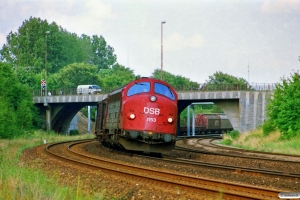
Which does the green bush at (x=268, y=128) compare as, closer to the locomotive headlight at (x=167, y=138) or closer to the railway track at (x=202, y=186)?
the locomotive headlight at (x=167, y=138)

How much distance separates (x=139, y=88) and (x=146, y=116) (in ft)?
4.48

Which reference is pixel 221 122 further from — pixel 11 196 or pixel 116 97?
pixel 11 196

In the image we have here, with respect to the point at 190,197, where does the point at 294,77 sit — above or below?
above

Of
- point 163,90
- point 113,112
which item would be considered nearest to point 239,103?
point 113,112

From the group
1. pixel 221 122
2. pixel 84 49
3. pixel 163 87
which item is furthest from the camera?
pixel 84 49

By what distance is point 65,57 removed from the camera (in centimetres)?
11644

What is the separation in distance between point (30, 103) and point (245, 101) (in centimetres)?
2457

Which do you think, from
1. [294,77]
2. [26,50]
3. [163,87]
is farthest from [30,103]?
[26,50]

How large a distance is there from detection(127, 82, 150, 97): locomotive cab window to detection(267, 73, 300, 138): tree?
1326 cm

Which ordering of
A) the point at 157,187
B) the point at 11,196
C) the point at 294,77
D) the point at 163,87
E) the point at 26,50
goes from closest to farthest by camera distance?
the point at 11,196 → the point at 157,187 → the point at 163,87 → the point at 294,77 → the point at 26,50

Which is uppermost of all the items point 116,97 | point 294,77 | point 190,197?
point 294,77

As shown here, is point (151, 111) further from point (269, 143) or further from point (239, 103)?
point (239, 103)

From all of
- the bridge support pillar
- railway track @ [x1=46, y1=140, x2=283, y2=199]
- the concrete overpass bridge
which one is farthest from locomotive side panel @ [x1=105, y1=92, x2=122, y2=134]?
the bridge support pillar

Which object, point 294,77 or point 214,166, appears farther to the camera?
point 294,77
